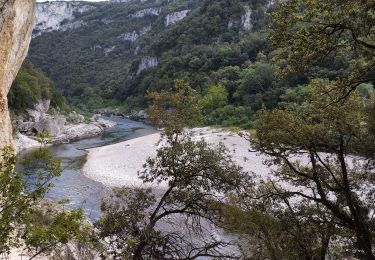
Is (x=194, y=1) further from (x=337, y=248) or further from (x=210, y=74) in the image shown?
(x=337, y=248)

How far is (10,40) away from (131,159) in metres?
27.4

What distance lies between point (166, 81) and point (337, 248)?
87806 millimetres

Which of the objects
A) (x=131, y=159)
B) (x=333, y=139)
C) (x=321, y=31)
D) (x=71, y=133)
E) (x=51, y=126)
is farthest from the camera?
(x=71, y=133)

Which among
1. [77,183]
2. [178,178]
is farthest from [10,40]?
[77,183]

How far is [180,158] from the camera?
11.5 m

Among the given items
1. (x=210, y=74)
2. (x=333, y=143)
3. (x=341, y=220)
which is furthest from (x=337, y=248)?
(x=210, y=74)

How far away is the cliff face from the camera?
47.9ft

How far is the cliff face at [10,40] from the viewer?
14586mm

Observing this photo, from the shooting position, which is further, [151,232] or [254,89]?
[254,89]

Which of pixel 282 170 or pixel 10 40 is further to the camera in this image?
pixel 10 40

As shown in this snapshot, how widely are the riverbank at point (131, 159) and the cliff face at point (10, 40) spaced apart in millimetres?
13238

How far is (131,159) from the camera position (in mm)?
42000

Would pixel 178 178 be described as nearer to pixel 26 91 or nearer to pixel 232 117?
pixel 232 117

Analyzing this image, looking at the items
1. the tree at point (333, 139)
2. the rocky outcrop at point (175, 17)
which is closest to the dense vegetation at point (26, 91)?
the tree at point (333, 139)
